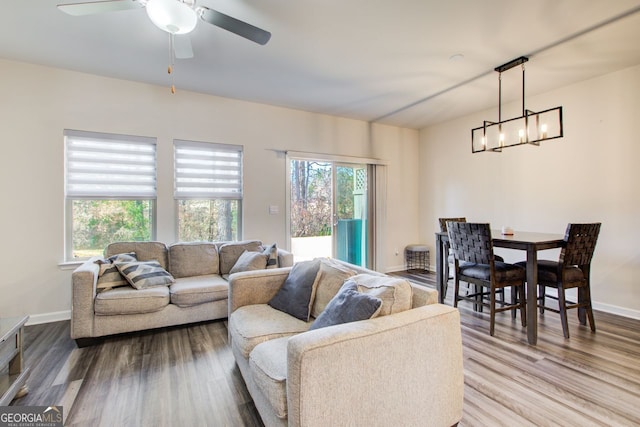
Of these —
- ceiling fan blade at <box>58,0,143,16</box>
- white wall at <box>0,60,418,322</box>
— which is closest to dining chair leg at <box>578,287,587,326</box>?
white wall at <box>0,60,418,322</box>

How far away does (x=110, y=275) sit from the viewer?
112 inches

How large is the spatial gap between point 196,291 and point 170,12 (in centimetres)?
230

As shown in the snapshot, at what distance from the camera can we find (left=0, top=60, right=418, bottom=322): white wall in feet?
→ 10.1

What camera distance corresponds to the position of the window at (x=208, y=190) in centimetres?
385

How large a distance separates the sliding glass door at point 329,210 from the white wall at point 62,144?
14.3 inches

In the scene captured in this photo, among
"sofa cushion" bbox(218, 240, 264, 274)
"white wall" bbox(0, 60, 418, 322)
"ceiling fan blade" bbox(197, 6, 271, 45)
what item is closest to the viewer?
"ceiling fan blade" bbox(197, 6, 271, 45)

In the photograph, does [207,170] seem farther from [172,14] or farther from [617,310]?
[617,310]

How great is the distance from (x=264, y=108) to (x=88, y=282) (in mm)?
3001

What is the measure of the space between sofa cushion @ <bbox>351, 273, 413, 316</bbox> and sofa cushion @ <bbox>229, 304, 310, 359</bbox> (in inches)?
21.2

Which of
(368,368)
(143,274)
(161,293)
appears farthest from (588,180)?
(143,274)

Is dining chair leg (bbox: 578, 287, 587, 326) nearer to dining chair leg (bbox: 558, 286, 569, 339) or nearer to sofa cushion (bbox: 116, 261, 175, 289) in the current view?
dining chair leg (bbox: 558, 286, 569, 339)

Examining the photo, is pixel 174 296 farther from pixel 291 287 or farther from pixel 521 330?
pixel 521 330

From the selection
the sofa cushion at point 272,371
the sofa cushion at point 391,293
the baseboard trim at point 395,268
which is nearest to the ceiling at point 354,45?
the sofa cushion at point 391,293

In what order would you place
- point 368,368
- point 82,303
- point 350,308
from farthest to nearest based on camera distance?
1. point 82,303
2. point 350,308
3. point 368,368
